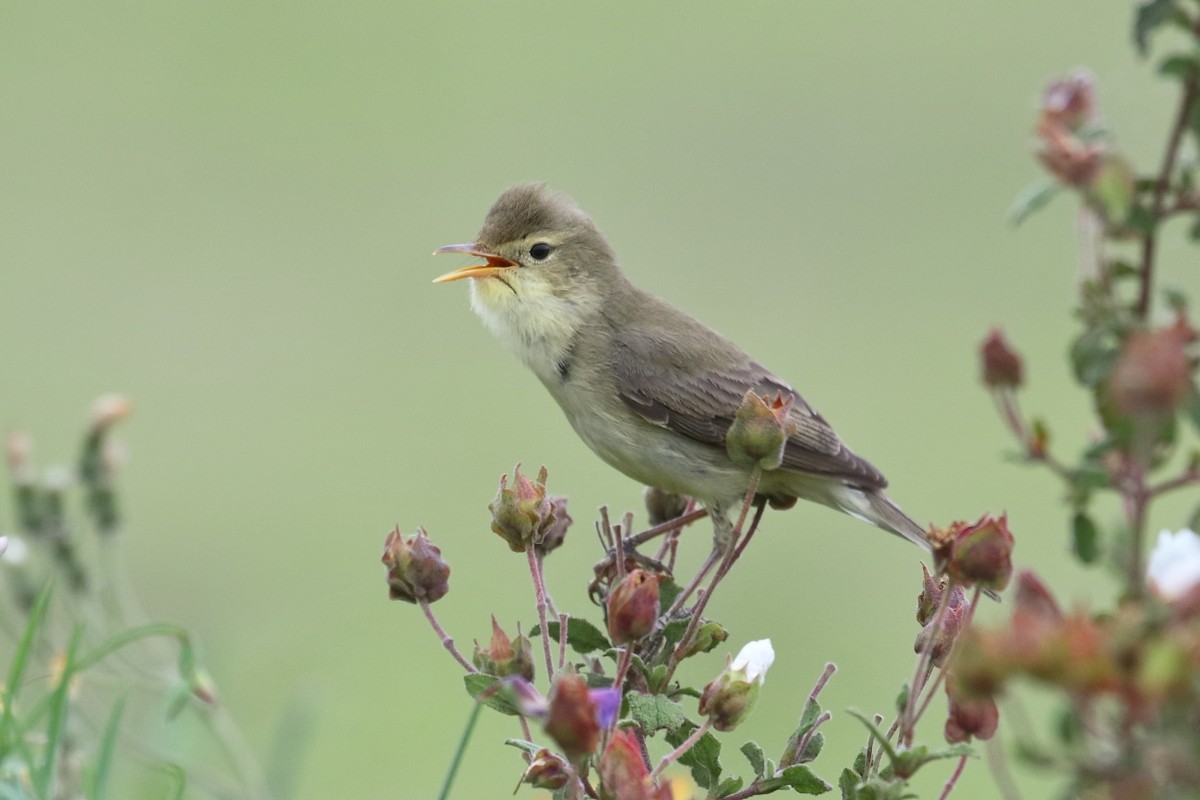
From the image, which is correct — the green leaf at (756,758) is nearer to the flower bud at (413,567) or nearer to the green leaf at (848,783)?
the green leaf at (848,783)

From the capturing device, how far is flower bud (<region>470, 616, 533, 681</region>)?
1729 millimetres

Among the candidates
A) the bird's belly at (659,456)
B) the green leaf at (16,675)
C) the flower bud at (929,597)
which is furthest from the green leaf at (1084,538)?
the bird's belly at (659,456)

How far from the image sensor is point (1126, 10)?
11.5m

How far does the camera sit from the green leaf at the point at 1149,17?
4.68ft

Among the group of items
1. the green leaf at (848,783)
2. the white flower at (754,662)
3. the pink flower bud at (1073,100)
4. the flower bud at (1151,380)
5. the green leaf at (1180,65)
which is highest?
the pink flower bud at (1073,100)

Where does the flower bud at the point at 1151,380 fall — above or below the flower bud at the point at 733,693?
above

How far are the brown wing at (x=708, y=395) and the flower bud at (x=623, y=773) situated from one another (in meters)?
1.78

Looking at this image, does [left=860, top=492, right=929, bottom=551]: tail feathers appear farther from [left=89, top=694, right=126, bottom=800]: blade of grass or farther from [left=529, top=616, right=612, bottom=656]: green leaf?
[left=89, top=694, right=126, bottom=800]: blade of grass

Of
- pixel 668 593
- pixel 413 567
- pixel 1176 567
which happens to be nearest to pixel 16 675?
pixel 413 567

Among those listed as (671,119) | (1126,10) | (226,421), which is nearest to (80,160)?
(226,421)

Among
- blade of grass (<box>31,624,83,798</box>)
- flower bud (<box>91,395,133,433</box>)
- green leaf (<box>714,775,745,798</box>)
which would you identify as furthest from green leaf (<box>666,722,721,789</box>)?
flower bud (<box>91,395,133,433</box>)

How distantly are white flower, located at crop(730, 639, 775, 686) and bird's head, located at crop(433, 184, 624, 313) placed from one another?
74.2 inches

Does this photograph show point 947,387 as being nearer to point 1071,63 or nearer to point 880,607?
point 880,607

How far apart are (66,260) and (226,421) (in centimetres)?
218
